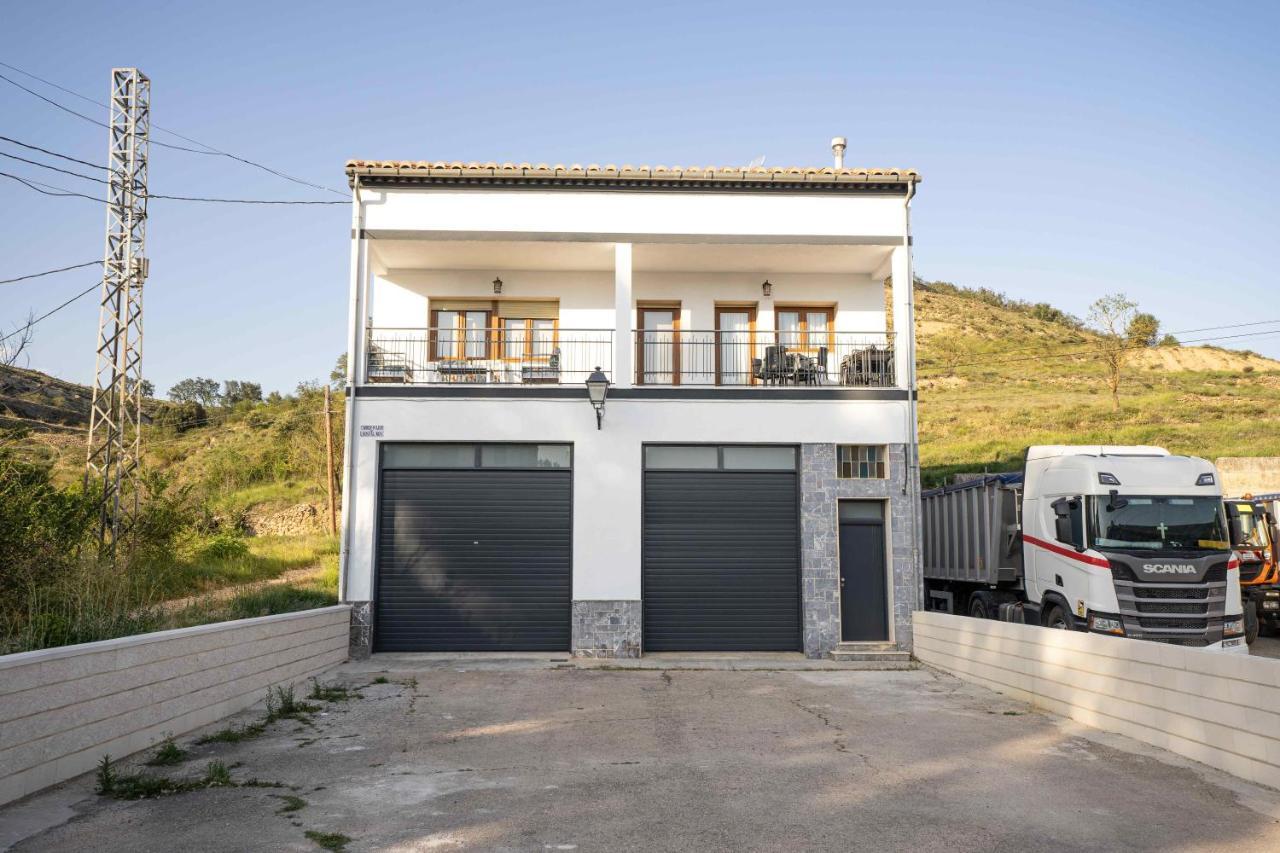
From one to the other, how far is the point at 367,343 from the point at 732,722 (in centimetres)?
891

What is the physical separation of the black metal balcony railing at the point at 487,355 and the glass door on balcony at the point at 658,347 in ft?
2.48

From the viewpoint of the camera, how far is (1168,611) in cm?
1096

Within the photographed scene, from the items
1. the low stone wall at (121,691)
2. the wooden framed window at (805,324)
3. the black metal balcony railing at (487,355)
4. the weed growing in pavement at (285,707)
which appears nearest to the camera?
the low stone wall at (121,691)

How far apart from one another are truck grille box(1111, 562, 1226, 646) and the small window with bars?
13.1ft

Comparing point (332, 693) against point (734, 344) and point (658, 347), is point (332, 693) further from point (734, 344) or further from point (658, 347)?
point (734, 344)

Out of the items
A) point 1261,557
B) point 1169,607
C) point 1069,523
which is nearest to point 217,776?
point 1069,523

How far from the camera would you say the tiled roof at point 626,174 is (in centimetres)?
1406

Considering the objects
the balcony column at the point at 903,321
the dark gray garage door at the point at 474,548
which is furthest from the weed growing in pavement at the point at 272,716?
the balcony column at the point at 903,321

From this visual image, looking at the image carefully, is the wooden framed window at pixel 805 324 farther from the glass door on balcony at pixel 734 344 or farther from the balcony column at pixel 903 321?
the balcony column at pixel 903 321

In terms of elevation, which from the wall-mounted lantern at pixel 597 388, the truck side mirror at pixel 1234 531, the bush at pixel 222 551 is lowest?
the bush at pixel 222 551

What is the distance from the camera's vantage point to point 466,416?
14.0 meters

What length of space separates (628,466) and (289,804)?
8504 mm

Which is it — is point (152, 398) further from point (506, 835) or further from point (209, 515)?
point (506, 835)

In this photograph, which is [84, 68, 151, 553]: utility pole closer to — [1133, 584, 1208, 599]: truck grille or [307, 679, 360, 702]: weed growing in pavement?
[307, 679, 360, 702]: weed growing in pavement
